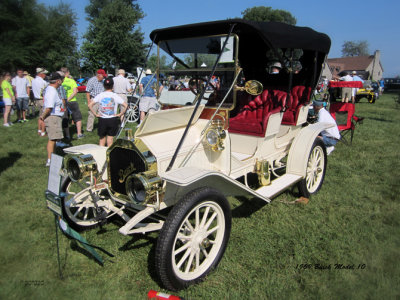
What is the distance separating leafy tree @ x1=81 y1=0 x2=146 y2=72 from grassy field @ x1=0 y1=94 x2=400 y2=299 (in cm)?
3677

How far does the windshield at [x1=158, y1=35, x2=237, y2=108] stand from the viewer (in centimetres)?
329

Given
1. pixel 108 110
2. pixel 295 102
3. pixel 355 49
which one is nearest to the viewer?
pixel 295 102

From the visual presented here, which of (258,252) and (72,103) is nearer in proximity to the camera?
(258,252)

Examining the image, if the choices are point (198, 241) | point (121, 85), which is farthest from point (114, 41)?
point (198, 241)

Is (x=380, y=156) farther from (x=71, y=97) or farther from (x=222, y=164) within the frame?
(x=71, y=97)

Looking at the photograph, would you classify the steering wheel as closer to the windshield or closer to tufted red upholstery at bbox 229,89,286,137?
the windshield

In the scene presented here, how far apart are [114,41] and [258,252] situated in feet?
131

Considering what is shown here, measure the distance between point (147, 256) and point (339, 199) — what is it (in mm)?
2916

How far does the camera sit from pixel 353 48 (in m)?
93.4

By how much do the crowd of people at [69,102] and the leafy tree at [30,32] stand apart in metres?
0.08

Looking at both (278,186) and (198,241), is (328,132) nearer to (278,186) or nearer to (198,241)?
(278,186)

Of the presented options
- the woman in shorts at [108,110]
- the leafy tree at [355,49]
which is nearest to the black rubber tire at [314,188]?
the woman in shorts at [108,110]

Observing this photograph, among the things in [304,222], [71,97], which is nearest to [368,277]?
[304,222]

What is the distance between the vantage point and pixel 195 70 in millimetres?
3691
